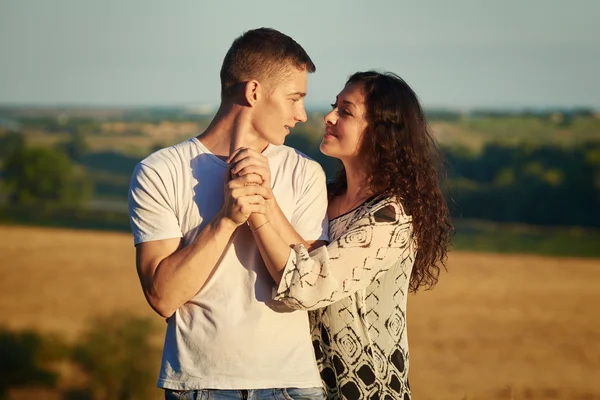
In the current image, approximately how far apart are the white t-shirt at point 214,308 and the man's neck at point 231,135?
0.05 meters

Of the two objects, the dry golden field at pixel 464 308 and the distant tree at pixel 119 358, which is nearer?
the distant tree at pixel 119 358

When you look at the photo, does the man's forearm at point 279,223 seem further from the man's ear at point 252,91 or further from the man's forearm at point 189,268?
the man's ear at point 252,91

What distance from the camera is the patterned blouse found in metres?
3.42

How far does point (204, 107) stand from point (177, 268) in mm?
40576

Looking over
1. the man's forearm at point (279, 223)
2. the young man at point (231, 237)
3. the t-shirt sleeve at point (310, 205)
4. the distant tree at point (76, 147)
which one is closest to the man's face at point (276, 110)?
the young man at point (231, 237)

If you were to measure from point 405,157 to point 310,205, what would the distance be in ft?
2.07

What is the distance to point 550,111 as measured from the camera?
43219 mm

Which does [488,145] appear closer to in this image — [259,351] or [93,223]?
[93,223]

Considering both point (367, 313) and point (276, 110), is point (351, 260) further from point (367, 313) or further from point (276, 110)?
point (276, 110)

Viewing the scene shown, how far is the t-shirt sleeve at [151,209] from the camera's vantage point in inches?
122

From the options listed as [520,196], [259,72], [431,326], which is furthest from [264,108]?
[520,196]

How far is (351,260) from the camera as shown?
11.1ft

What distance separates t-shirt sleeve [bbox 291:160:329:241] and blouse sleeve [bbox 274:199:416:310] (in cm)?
9

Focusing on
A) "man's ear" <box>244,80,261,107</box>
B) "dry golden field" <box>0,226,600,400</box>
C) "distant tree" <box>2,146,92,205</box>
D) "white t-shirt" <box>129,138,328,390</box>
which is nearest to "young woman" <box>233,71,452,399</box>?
"white t-shirt" <box>129,138,328,390</box>
